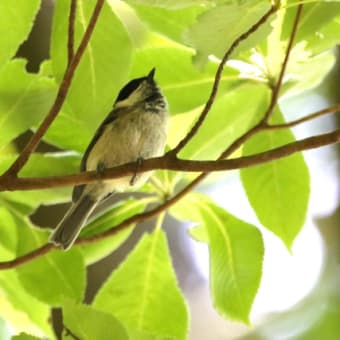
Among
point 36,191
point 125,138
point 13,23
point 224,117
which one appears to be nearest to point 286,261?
point 125,138

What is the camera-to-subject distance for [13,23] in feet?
2.53

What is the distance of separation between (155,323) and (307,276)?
2.00 ft

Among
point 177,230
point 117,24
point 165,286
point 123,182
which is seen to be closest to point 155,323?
point 165,286

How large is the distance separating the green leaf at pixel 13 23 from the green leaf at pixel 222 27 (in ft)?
0.57

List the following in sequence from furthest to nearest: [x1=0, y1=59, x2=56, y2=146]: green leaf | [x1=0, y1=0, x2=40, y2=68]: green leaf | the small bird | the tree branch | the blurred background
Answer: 1. the blurred background
2. the small bird
3. [x1=0, y1=59, x2=56, y2=146]: green leaf
4. [x1=0, y1=0, x2=40, y2=68]: green leaf
5. the tree branch

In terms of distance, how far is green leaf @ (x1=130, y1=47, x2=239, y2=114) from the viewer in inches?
37.4

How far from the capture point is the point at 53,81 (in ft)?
2.98

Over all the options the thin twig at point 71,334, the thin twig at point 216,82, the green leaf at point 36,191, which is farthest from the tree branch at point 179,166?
the green leaf at point 36,191

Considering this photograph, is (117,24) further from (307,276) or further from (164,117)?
(307,276)

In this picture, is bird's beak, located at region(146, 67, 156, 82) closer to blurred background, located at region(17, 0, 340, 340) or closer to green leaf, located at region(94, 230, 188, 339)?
green leaf, located at region(94, 230, 188, 339)

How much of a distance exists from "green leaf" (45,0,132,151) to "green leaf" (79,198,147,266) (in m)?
0.22

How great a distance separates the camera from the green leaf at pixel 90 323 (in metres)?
0.64

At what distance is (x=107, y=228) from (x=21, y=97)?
247mm

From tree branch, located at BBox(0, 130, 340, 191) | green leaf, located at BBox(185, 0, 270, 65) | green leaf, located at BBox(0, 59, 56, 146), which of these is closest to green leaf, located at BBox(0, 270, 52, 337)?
green leaf, located at BBox(0, 59, 56, 146)
